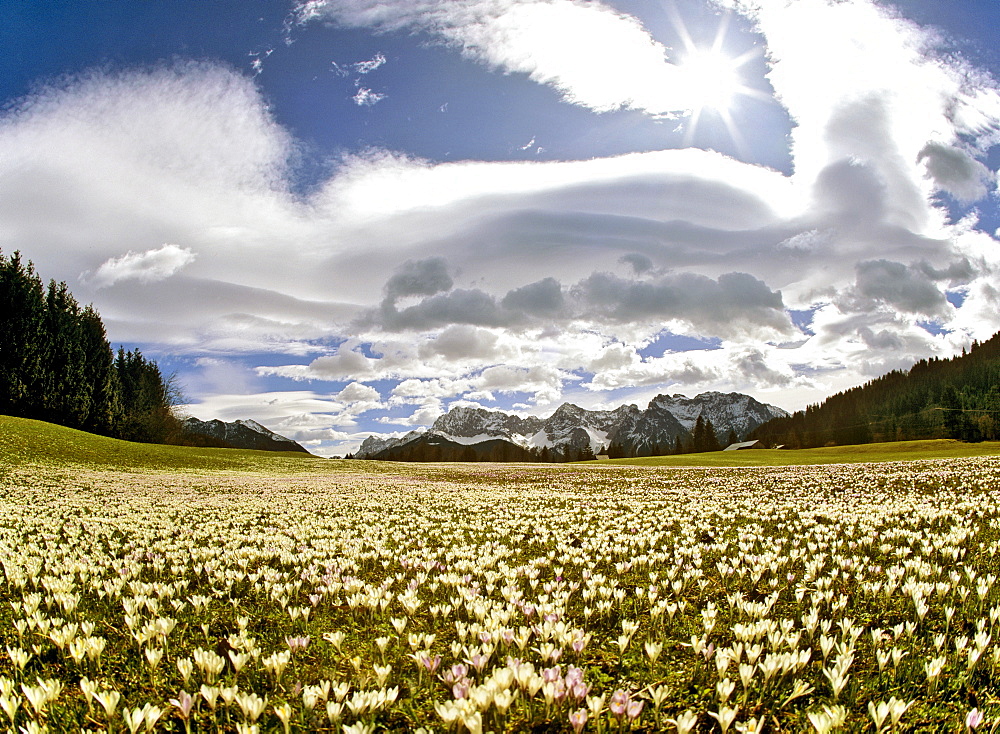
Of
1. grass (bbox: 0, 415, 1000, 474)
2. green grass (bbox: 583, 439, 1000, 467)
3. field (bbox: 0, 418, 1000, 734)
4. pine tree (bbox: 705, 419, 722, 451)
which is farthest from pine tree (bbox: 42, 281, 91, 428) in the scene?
pine tree (bbox: 705, 419, 722, 451)

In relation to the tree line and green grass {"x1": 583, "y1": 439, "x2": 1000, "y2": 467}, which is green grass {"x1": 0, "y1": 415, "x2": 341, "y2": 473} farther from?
green grass {"x1": 583, "y1": 439, "x2": 1000, "y2": 467}

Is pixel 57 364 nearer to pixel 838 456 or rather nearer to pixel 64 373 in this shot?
pixel 64 373

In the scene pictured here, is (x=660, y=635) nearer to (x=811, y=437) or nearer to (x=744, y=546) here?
(x=744, y=546)

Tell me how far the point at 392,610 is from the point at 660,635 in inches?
108

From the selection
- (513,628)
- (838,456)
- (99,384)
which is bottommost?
(838,456)

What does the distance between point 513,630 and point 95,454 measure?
60.8 meters

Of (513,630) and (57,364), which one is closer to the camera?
(513,630)

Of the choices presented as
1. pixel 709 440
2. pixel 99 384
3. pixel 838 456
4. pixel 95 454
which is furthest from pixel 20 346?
pixel 709 440

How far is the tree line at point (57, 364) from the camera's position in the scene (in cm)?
7356

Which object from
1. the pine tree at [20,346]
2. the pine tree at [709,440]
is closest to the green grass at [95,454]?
the pine tree at [20,346]

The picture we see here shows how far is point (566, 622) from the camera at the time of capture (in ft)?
16.7

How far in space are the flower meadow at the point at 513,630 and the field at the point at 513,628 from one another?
0.03 metres

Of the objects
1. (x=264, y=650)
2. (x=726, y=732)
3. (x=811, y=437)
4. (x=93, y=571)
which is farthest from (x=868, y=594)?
(x=811, y=437)

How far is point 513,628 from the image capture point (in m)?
4.65
